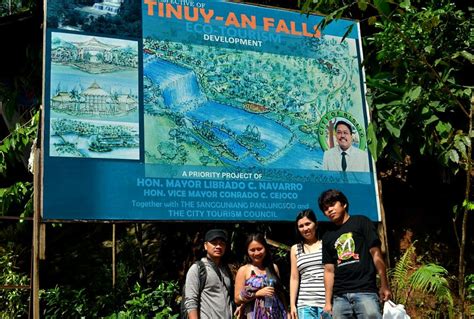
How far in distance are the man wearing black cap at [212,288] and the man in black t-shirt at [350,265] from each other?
71 cm

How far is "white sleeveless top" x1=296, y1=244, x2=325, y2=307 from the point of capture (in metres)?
4.52

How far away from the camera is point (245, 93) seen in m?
6.28

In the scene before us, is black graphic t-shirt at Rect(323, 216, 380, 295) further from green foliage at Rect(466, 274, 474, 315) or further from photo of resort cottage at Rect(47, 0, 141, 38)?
green foliage at Rect(466, 274, 474, 315)

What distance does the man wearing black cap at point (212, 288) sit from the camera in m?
4.30

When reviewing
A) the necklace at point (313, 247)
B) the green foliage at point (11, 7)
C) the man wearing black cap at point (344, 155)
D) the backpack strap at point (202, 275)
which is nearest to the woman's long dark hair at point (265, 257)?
the necklace at point (313, 247)

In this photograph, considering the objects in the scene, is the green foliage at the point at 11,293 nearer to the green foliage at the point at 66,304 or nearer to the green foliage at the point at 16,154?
the green foliage at the point at 16,154

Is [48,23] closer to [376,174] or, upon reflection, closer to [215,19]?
[215,19]

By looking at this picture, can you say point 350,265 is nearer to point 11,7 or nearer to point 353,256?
point 353,256

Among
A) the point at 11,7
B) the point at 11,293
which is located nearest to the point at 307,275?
the point at 11,293

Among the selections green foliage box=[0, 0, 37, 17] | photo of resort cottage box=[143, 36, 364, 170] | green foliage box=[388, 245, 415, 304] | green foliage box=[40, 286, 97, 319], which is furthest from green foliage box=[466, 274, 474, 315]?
green foliage box=[0, 0, 37, 17]

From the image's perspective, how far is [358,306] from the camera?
4.07 metres

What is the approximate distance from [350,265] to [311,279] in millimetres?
485

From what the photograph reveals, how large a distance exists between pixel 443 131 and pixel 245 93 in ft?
6.48

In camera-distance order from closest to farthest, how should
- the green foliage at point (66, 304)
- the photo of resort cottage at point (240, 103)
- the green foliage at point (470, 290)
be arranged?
the photo of resort cottage at point (240, 103) < the green foliage at point (66, 304) < the green foliage at point (470, 290)
